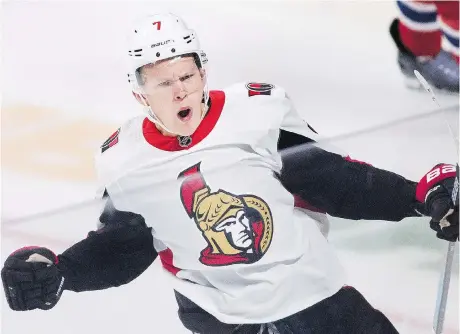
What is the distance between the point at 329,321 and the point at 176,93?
0.31m

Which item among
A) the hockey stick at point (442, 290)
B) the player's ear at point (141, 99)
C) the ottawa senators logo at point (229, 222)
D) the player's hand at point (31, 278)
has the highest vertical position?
the player's ear at point (141, 99)

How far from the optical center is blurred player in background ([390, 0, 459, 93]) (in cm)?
113

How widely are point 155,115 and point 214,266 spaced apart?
183 mm

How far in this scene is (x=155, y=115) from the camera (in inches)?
40.6

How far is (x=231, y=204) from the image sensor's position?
3.36 feet

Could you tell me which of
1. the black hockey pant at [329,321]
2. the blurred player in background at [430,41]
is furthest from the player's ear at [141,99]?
the blurred player in background at [430,41]

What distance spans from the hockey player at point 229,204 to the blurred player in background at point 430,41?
15cm

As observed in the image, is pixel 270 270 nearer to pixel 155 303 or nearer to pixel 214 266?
pixel 214 266

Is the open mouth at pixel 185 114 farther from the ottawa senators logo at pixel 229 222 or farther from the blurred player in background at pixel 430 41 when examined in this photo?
the blurred player in background at pixel 430 41

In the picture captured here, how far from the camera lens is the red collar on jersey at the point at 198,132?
40.7 inches

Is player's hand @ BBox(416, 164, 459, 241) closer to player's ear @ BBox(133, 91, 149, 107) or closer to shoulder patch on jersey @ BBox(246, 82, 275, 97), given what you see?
shoulder patch on jersey @ BBox(246, 82, 275, 97)

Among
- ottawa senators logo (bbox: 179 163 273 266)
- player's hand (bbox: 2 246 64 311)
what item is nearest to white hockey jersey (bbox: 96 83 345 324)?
ottawa senators logo (bbox: 179 163 273 266)

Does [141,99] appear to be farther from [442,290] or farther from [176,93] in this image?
[442,290]

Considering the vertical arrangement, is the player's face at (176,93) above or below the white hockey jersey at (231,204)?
above
